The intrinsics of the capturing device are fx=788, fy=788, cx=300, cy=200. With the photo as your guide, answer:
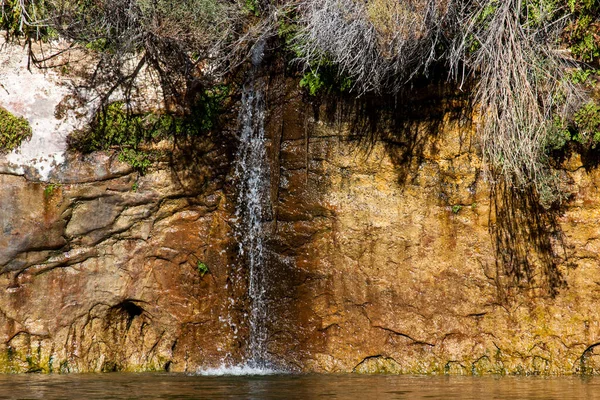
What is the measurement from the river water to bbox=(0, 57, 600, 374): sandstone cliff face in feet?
1.89

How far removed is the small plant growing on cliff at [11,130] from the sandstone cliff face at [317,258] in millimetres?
378

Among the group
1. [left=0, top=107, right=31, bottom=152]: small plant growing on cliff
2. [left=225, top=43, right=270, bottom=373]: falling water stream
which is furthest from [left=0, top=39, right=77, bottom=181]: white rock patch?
[left=225, top=43, right=270, bottom=373]: falling water stream

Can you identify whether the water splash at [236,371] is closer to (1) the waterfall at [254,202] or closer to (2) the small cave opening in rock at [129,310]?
(1) the waterfall at [254,202]

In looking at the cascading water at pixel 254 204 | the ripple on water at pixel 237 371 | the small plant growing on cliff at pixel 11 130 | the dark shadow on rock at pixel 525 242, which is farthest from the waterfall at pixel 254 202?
the dark shadow on rock at pixel 525 242

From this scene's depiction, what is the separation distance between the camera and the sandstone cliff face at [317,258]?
8.70 m

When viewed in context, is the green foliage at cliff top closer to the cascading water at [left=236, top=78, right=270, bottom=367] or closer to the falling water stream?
the falling water stream

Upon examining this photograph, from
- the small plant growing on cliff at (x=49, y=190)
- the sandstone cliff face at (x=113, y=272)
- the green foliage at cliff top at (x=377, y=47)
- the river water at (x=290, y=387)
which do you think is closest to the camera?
the river water at (x=290, y=387)

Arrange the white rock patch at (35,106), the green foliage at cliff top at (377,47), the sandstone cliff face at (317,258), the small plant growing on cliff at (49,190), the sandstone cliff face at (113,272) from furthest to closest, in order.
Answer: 1. the white rock patch at (35,106)
2. the small plant growing on cliff at (49,190)
3. the sandstone cliff face at (113,272)
4. the sandstone cliff face at (317,258)
5. the green foliage at cliff top at (377,47)

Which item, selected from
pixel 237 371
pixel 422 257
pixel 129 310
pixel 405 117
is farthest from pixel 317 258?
pixel 129 310

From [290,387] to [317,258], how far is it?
6.84ft

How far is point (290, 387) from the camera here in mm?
7352

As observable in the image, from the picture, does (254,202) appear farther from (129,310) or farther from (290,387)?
(290,387)

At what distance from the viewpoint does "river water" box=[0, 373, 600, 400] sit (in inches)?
262

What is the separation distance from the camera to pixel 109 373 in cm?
886
